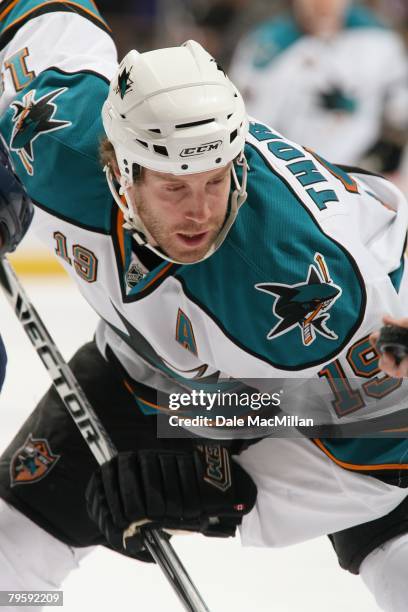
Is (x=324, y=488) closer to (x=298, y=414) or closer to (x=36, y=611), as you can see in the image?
(x=298, y=414)

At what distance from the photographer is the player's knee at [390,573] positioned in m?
2.23

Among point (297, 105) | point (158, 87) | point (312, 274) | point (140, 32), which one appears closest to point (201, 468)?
point (312, 274)

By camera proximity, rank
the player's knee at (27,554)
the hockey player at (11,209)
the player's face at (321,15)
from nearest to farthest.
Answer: the hockey player at (11,209) → the player's knee at (27,554) → the player's face at (321,15)

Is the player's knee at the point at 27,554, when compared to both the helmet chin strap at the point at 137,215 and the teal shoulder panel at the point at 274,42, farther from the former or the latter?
the teal shoulder panel at the point at 274,42

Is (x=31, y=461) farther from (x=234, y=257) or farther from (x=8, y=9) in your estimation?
(x=8, y=9)

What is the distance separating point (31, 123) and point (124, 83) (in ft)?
0.97

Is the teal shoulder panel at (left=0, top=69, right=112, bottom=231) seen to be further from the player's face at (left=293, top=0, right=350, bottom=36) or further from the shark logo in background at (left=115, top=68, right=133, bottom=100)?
the player's face at (left=293, top=0, right=350, bottom=36)

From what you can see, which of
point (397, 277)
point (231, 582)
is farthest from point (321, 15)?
point (397, 277)

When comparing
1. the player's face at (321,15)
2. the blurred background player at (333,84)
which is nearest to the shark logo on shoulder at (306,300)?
the blurred background player at (333,84)

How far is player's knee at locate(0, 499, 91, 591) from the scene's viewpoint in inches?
93.6

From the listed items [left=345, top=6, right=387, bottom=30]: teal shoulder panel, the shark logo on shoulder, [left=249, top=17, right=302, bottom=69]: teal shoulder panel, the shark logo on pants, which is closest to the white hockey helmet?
the shark logo on shoulder

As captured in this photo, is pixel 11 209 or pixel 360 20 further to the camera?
pixel 360 20

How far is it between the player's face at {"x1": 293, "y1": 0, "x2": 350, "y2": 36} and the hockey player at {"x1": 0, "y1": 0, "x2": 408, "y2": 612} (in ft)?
10.7

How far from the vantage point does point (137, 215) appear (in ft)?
6.93
